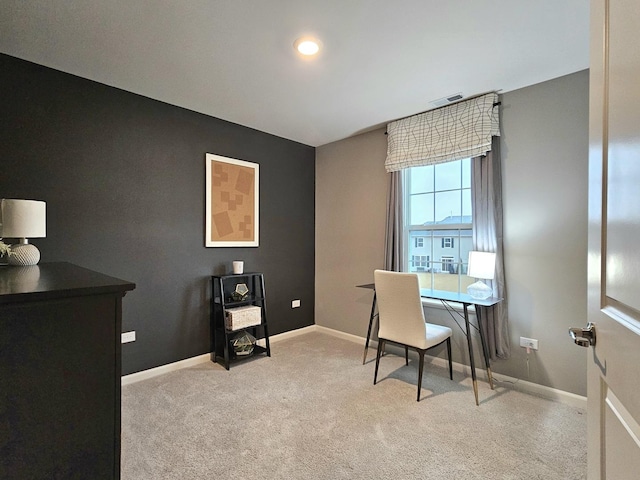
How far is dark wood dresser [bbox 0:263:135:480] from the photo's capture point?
775 millimetres

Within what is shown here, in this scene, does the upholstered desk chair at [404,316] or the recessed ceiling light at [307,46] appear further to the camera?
the upholstered desk chair at [404,316]

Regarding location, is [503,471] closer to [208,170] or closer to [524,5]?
[524,5]

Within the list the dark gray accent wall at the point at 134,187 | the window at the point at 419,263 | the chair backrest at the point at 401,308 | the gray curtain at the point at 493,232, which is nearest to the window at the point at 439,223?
the window at the point at 419,263

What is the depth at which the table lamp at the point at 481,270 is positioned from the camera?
2.48 m

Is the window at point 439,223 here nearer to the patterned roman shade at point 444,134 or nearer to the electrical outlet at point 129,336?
the patterned roman shade at point 444,134

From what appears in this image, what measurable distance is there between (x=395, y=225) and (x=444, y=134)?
1.00 m

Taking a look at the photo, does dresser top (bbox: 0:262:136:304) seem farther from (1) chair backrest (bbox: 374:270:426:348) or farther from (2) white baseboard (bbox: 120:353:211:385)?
(2) white baseboard (bbox: 120:353:211:385)

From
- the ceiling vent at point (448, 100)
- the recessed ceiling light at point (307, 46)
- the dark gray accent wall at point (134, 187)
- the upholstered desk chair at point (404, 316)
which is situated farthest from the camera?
the ceiling vent at point (448, 100)

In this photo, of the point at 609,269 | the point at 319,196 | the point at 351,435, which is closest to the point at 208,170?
the point at 319,196

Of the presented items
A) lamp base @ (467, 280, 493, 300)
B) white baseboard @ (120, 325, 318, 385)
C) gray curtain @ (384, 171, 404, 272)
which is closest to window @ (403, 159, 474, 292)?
gray curtain @ (384, 171, 404, 272)

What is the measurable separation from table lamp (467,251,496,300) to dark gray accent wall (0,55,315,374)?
222 centimetres

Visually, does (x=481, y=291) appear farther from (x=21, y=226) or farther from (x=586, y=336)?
(x=21, y=226)

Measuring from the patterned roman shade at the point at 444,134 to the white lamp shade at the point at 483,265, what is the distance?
0.90 m

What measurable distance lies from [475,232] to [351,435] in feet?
6.32
